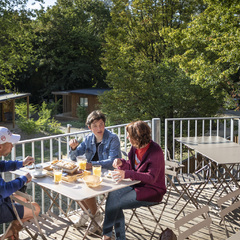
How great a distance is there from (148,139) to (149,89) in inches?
554

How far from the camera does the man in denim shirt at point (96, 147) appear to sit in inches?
148

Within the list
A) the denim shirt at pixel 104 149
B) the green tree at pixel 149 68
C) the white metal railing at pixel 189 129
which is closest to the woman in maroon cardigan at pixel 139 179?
the denim shirt at pixel 104 149

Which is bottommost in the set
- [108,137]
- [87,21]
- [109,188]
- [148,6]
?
[109,188]

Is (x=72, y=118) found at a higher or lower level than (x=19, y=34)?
lower

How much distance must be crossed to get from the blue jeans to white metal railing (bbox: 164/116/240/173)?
7.32 feet

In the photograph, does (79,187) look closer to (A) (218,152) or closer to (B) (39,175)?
(B) (39,175)

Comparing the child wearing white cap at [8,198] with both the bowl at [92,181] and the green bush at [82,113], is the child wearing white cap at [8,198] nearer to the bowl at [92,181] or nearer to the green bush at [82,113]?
the bowl at [92,181]

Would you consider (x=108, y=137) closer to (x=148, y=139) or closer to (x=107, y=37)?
(x=148, y=139)

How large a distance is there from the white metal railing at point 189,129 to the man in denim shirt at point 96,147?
1.82 meters

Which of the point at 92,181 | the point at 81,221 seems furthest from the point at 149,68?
the point at 92,181

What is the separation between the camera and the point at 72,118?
31391 millimetres

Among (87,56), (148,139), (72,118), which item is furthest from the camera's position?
(87,56)

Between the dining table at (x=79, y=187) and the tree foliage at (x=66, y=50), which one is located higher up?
the tree foliage at (x=66, y=50)

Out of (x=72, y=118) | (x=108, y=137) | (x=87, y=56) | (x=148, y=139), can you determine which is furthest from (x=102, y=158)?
(x=87, y=56)
